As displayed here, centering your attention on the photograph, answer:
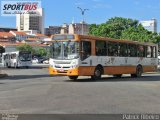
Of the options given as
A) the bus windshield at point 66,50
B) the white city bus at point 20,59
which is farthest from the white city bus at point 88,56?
the white city bus at point 20,59

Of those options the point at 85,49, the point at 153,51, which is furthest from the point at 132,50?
the point at 85,49

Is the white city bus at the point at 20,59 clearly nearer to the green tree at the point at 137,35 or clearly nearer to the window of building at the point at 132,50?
the green tree at the point at 137,35

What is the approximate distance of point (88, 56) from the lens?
28.6 m

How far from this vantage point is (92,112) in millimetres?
13008

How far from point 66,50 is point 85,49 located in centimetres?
123

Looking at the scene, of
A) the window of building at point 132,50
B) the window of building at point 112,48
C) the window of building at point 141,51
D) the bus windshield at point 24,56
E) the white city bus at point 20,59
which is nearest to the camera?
the window of building at point 112,48

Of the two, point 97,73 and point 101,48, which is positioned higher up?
point 101,48

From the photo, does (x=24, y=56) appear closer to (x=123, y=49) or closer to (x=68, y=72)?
(x=123, y=49)

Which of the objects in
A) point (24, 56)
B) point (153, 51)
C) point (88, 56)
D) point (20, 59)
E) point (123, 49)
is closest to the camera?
point (88, 56)

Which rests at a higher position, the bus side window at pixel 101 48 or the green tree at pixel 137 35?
the green tree at pixel 137 35

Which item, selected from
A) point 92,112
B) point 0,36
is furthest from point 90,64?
point 0,36

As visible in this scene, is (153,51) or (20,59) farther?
(20,59)

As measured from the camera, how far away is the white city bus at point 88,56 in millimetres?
27953

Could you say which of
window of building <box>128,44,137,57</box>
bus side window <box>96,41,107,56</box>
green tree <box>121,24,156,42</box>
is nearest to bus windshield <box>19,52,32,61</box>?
green tree <box>121,24,156,42</box>
